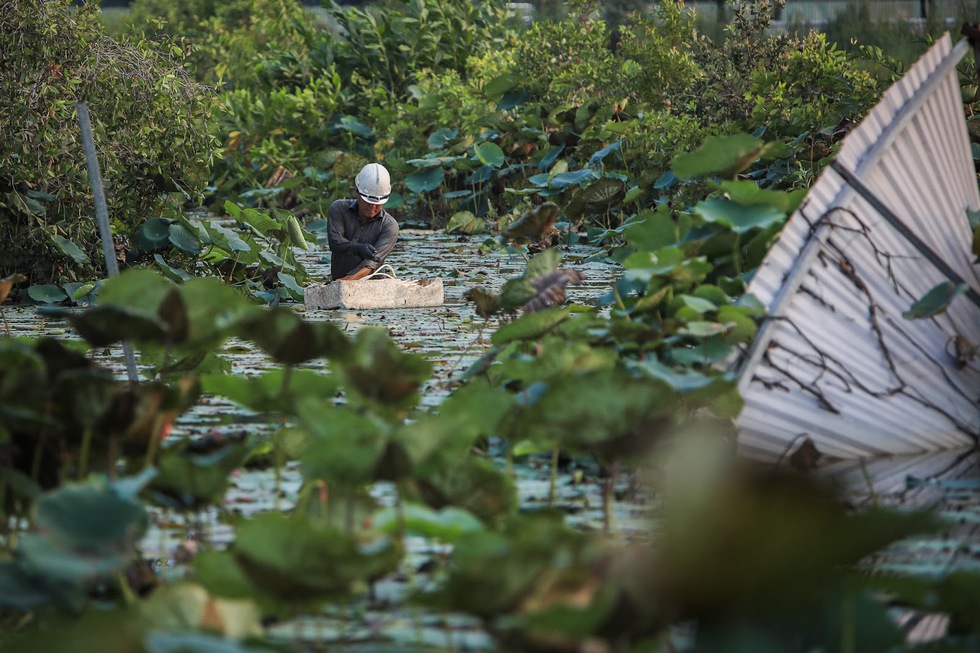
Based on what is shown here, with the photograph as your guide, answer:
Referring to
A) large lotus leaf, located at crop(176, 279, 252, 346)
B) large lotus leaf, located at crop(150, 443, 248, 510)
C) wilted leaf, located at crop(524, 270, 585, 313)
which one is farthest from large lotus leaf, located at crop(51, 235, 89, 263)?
large lotus leaf, located at crop(150, 443, 248, 510)

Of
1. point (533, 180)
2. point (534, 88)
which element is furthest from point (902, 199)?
point (534, 88)

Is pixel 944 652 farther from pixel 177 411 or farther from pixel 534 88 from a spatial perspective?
pixel 534 88

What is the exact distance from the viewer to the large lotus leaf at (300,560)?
204cm

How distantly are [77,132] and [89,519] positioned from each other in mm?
5805

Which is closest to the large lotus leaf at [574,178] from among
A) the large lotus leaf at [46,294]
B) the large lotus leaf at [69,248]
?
the large lotus leaf at [69,248]

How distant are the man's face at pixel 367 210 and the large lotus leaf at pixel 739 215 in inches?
187

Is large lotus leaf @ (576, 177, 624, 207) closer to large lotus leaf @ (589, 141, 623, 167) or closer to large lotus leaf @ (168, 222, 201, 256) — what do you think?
large lotus leaf @ (589, 141, 623, 167)

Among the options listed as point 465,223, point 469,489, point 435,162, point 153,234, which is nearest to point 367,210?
point 153,234

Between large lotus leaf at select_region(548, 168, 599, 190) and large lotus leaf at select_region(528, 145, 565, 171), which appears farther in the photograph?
large lotus leaf at select_region(528, 145, 565, 171)

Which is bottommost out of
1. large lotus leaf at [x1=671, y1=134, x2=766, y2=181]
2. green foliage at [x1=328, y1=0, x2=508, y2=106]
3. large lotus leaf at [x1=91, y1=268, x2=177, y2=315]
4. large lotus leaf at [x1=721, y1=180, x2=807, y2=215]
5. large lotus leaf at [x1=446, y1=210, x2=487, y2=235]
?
large lotus leaf at [x1=446, y1=210, x2=487, y2=235]

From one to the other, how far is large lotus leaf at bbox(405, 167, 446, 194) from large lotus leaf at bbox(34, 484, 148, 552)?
33.6 ft

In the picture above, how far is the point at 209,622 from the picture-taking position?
2.07 m

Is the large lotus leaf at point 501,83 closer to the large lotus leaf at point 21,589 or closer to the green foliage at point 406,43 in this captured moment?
the green foliage at point 406,43

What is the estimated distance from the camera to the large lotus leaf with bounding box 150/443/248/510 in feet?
8.37
